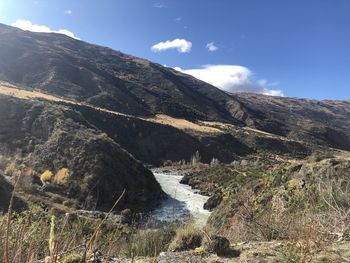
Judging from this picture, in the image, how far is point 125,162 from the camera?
3844cm

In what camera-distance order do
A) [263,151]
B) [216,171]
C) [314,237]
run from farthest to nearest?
[263,151] < [216,171] < [314,237]

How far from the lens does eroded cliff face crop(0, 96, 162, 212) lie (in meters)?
31.1

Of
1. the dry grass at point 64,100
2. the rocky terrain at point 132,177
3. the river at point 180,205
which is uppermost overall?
the dry grass at point 64,100

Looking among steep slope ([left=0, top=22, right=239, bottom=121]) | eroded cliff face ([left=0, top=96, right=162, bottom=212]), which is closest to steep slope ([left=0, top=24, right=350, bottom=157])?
steep slope ([left=0, top=22, right=239, bottom=121])

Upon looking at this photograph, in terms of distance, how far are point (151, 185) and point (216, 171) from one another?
10927 millimetres

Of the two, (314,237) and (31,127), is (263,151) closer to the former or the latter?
(31,127)

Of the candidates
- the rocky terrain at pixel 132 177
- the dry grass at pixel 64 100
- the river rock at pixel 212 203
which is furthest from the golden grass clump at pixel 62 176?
the dry grass at pixel 64 100

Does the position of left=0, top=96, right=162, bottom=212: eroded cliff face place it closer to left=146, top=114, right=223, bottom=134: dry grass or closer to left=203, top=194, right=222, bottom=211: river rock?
left=203, top=194, right=222, bottom=211: river rock

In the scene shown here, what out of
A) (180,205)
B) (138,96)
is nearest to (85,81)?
(138,96)

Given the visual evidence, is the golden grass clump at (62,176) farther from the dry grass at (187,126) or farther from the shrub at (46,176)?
the dry grass at (187,126)

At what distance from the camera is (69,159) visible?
3550 centimetres

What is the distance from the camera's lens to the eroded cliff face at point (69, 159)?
31.1 metres

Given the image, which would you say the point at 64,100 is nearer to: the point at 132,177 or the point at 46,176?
the point at 132,177

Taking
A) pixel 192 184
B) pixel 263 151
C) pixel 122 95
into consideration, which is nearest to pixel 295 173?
pixel 192 184
